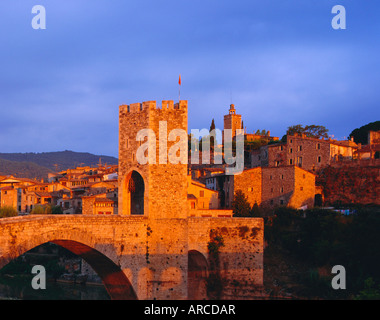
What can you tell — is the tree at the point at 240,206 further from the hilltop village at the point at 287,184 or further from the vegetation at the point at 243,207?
the hilltop village at the point at 287,184

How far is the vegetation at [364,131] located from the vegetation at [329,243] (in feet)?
63.9

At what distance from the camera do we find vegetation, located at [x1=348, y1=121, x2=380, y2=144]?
51469mm

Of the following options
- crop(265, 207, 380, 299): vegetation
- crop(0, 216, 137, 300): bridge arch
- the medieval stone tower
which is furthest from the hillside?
crop(0, 216, 137, 300): bridge arch

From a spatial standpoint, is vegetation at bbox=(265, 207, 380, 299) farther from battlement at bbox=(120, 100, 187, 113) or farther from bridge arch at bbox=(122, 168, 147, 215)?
battlement at bbox=(120, 100, 187, 113)

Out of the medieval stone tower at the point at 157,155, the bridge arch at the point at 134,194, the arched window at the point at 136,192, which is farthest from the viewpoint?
the arched window at the point at 136,192

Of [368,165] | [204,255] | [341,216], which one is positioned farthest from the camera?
[368,165]

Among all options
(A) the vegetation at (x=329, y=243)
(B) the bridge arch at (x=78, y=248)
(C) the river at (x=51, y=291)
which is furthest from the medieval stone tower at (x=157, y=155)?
(C) the river at (x=51, y=291)

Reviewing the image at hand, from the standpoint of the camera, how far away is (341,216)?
107 ft

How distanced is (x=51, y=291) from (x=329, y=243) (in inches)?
663

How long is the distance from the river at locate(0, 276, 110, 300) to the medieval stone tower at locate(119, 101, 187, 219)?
38.2 feet

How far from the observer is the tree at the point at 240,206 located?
3600cm
